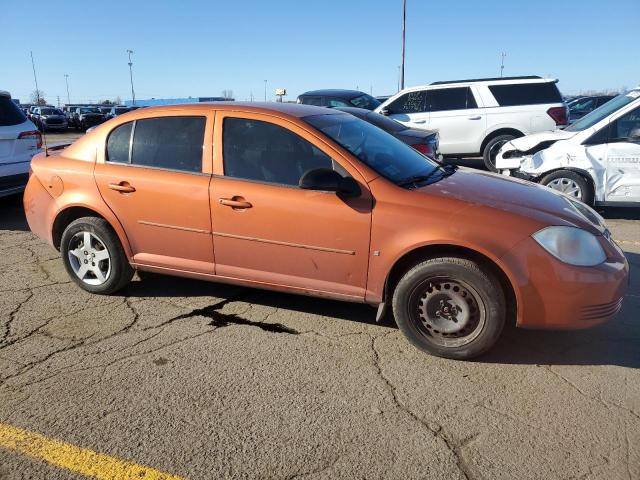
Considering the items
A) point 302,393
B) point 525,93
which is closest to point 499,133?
point 525,93

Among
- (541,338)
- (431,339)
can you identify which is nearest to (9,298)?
(431,339)

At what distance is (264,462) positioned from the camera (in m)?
2.42

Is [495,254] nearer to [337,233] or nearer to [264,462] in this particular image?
[337,233]

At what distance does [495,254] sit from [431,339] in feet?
2.37

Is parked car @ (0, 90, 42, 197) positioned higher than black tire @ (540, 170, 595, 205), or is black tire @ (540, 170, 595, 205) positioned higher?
parked car @ (0, 90, 42, 197)

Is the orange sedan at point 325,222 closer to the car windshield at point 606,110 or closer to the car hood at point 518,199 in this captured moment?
the car hood at point 518,199

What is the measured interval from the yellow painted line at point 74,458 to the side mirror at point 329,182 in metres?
1.89

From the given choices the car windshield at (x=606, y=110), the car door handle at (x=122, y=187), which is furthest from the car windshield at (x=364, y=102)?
the car door handle at (x=122, y=187)

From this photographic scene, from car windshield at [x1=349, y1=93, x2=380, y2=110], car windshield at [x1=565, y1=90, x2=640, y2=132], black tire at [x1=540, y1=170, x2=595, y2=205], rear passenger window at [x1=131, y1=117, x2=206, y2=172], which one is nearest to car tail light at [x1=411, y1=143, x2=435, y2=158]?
black tire at [x1=540, y1=170, x2=595, y2=205]

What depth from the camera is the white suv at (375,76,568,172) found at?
423 inches

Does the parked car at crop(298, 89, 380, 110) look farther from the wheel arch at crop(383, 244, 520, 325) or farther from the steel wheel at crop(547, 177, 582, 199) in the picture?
the wheel arch at crop(383, 244, 520, 325)

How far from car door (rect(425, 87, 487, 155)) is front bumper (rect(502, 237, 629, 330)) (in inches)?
332

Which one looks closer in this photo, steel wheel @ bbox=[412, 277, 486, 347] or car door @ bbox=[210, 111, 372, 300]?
steel wheel @ bbox=[412, 277, 486, 347]

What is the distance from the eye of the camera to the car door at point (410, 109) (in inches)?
452
